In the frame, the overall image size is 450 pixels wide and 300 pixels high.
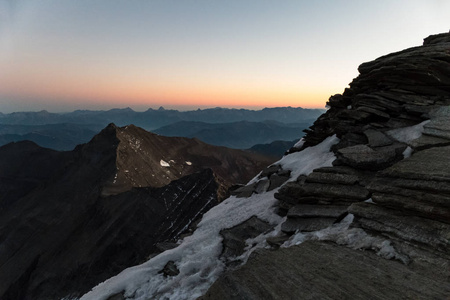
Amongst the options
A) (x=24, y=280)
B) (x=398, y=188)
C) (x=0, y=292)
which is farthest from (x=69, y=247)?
(x=398, y=188)

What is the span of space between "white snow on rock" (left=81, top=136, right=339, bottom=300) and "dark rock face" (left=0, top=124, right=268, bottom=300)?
28.6 meters

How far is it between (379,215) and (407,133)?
8.51 metres

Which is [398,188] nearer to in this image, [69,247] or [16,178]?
[69,247]

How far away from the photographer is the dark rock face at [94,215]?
194ft

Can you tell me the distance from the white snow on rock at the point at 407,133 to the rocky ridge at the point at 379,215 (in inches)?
2.3

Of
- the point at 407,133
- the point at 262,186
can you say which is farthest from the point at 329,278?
the point at 262,186

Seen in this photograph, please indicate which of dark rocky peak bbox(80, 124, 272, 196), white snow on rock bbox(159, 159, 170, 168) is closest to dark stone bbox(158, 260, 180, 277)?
dark rocky peak bbox(80, 124, 272, 196)

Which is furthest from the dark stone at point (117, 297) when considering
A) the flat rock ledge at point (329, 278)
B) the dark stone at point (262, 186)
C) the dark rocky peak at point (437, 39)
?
the dark rocky peak at point (437, 39)

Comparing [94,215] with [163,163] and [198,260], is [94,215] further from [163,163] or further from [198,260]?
[198,260]

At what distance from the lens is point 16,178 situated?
129 meters

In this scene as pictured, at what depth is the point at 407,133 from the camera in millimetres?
15695

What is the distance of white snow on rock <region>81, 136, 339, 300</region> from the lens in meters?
12.9

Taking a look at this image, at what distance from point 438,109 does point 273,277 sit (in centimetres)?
1619

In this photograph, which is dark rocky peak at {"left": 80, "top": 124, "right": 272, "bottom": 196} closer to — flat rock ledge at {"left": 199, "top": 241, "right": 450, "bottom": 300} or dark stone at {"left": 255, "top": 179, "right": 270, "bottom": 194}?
dark stone at {"left": 255, "top": 179, "right": 270, "bottom": 194}
